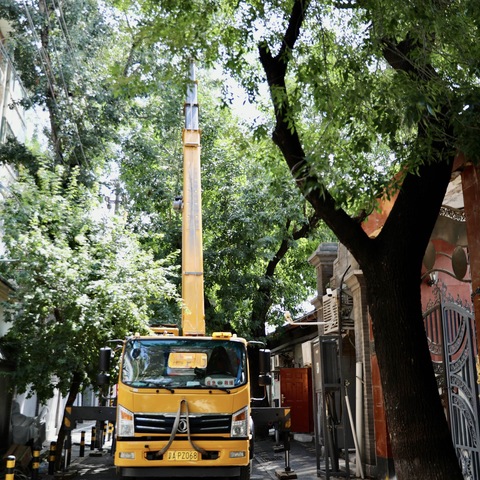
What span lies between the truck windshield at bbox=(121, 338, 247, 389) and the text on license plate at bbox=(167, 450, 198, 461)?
1.05 meters

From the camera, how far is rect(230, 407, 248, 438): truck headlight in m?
11.0

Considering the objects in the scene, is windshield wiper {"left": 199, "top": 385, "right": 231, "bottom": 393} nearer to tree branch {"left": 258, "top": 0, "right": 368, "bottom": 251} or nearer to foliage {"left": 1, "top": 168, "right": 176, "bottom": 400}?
foliage {"left": 1, "top": 168, "right": 176, "bottom": 400}

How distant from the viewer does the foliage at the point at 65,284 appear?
46.5 ft

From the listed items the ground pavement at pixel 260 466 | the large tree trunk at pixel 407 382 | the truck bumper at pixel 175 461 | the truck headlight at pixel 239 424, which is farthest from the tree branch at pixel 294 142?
the ground pavement at pixel 260 466

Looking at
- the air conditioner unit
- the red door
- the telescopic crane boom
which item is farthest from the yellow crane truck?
the red door

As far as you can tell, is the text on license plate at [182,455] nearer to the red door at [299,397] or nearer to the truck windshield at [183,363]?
the truck windshield at [183,363]

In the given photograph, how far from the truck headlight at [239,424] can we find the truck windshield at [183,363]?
49 centimetres

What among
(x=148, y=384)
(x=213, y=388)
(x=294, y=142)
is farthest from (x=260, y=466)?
(x=294, y=142)

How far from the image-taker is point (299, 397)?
26359 mm

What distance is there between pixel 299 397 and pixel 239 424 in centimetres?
1584

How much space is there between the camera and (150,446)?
1065 cm

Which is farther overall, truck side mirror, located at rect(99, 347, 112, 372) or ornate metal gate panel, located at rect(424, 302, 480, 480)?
truck side mirror, located at rect(99, 347, 112, 372)

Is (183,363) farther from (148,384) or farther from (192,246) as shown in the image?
(192,246)

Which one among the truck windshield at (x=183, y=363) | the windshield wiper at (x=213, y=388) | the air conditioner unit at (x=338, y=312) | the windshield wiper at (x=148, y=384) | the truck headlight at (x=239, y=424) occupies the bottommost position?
the truck headlight at (x=239, y=424)
